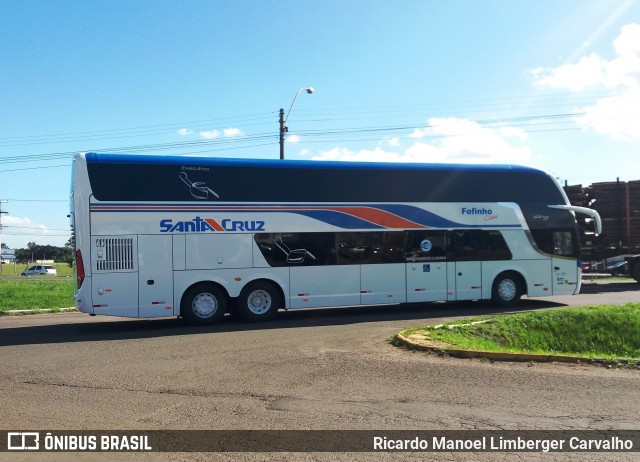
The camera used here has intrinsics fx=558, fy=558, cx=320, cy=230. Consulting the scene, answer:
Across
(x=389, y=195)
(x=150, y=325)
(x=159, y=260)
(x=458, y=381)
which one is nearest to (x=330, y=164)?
(x=389, y=195)

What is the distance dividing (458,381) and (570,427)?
208cm

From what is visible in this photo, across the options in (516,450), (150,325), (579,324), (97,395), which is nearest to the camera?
(516,450)

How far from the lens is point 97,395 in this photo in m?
7.12

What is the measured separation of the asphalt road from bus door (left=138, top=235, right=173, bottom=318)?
1140mm

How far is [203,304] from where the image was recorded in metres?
13.8

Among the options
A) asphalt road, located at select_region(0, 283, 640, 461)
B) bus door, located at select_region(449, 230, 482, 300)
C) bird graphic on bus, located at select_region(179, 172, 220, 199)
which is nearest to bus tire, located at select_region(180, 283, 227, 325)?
asphalt road, located at select_region(0, 283, 640, 461)

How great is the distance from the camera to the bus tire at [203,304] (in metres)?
13.6

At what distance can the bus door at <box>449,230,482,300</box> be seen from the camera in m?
16.4

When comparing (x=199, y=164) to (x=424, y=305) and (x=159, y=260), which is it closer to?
(x=159, y=260)

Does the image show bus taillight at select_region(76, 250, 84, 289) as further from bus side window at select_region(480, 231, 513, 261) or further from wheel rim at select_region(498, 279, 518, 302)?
wheel rim at select_region(498, 279, 518, 302)

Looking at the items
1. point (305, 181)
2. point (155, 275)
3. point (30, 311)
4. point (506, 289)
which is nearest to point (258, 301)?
point (155, 275)

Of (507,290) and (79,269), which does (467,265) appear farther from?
(79,269)

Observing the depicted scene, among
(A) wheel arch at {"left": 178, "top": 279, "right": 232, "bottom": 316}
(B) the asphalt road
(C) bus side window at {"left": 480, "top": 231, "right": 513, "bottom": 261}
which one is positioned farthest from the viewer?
(C) bus side window at {"left": 480, "top": 231, "right": 513, "bottom": 261}

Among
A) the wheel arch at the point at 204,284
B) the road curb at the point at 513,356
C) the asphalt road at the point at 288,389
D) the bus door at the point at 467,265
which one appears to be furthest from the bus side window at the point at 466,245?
the road curb at the point at 513,356
